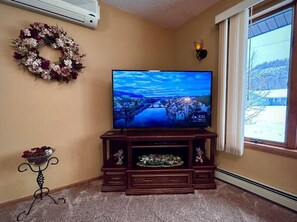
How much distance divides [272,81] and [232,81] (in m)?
0.39

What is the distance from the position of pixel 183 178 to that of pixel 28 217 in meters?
1.63

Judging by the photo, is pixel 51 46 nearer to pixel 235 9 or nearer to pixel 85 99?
pixel 85 99

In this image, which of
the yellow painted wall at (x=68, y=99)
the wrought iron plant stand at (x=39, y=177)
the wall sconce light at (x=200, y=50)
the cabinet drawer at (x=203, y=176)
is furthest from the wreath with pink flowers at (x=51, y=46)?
the cabinet drawer at (x=203, y=176)

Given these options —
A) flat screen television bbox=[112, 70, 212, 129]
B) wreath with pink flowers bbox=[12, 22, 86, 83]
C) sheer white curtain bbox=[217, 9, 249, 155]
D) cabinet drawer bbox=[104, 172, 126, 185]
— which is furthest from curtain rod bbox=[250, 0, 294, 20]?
cabinet drawer bbox=[104, 172, 126, 185]

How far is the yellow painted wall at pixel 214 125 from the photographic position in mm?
1595

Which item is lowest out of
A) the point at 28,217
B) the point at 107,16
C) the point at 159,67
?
the point at 28,217

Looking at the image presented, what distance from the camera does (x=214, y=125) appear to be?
2230mm

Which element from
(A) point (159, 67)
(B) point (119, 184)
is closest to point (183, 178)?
(B) point (119, 184)

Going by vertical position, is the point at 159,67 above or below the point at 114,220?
above

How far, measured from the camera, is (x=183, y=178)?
6.23 feet

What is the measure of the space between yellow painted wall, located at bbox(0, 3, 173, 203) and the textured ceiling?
4.6 inches

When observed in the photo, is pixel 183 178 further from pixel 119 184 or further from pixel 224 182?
pixel 119 184

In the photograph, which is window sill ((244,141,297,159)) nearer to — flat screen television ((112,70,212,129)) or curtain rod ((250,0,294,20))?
flat screen television ((112,70,212,129))

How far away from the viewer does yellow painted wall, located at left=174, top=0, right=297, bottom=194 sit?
5.23 ft
